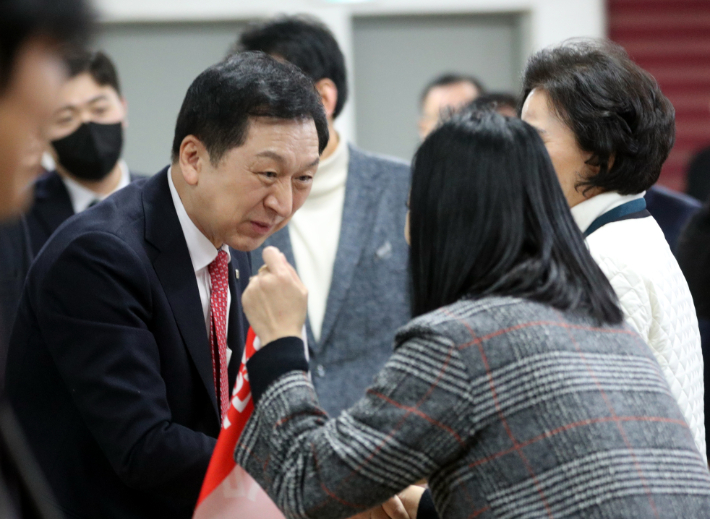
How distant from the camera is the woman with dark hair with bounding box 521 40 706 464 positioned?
164 cm

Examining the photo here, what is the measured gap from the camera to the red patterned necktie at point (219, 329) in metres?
1.70

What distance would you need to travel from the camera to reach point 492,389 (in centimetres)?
123

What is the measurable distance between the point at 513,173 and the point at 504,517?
0.50 m

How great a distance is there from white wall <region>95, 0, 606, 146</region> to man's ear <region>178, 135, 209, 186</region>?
345 centimetres

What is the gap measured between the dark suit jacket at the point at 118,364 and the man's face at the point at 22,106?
0.59m

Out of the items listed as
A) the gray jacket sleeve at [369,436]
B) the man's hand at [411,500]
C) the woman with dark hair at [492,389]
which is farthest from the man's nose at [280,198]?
the man's hand at [411,500]

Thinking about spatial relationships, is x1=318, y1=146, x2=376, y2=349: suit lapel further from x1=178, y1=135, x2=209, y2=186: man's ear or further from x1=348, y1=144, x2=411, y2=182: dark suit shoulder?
x1=178, y1=135, x2=209, y2=186: man's ear

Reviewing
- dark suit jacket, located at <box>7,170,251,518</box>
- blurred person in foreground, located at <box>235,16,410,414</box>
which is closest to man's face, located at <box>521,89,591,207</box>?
dark suit jacket, located at <box>7,170,251,518</box>

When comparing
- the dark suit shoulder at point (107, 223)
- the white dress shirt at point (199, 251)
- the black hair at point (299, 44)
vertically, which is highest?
the black hair at point (299, 44)

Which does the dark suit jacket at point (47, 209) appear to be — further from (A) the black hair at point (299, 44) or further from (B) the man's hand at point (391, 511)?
(B) the man's hand at point (391, 511)

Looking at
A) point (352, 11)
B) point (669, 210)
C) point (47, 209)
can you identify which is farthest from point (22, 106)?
point (352, 11)

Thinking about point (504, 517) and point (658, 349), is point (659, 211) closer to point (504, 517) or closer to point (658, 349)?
point (658, 349)

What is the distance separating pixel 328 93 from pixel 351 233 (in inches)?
17.8

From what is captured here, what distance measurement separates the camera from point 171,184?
1.75m
